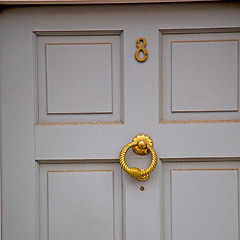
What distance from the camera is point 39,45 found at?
3.53 ft

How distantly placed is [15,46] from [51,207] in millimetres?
507

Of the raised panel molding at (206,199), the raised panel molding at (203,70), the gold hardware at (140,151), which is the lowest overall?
the raised panel molding at (206,199)

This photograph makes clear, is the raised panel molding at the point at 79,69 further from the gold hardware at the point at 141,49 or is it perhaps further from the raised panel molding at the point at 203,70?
the raised panel molding at the point at 203,70

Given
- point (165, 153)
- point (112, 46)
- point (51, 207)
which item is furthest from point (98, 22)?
point (51, 207)

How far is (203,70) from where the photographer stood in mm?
1065

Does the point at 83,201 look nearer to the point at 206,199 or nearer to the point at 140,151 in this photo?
the point at 140,151

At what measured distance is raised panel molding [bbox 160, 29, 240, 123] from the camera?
1.06 m

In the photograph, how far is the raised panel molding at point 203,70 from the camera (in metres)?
1.06

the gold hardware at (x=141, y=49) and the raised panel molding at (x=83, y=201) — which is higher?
the gold hardware at (x=141, y=49)

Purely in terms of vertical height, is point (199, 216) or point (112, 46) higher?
point (112, 46)

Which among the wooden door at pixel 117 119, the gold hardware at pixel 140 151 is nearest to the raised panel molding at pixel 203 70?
the wooden door at pixel 117 119

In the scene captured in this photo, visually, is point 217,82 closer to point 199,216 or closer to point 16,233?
point 199,216

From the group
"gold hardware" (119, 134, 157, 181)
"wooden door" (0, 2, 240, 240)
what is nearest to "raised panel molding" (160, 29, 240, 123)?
"wooden door" (0, 2, 240, 240)

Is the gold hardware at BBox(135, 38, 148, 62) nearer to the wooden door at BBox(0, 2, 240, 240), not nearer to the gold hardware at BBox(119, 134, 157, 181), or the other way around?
the wooden door at BBox(0, 2, 240, 240)
